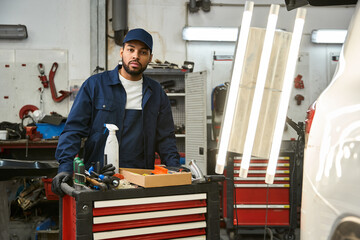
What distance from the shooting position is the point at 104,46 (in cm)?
492

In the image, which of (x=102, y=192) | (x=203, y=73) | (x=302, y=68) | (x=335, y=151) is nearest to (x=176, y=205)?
(x=102, y=192)

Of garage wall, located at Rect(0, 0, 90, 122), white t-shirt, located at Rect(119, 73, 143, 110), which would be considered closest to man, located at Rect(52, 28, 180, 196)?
white t-shirt, located at Rect(119, 73, 143, 110)

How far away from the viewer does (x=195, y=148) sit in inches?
173

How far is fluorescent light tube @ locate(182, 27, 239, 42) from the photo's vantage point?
481 cm

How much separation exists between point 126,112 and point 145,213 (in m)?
0.79

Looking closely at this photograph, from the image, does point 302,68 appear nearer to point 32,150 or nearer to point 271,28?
point 32,150

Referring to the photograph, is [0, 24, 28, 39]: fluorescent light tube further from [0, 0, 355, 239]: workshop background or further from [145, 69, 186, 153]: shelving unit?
[145, 69, 186, 153]: shelving unit

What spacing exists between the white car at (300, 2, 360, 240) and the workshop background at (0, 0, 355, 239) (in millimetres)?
3459

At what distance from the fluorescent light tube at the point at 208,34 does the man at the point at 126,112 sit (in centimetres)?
281

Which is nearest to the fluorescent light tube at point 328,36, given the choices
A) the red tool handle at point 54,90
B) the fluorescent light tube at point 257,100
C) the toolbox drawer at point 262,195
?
the toolbox drawer at point 262,195

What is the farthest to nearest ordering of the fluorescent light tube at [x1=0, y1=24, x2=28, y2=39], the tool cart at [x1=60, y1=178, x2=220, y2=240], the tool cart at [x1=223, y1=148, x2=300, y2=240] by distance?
the fluorescent light tube at [x1=0, y1=24, x2=28, y2=39] → the tool cart at [x1=223, y1=148, x2=300, y2=240] → the tool cart at [x1=60, y1=178, x2=220, y2=240]

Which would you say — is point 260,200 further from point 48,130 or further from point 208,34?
point 48,130

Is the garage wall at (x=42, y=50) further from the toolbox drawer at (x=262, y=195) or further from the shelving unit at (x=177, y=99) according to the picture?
the toolbox drawer at (x=262, y=195)

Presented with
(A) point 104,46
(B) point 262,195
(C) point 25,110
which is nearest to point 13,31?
(C) point 25,110
